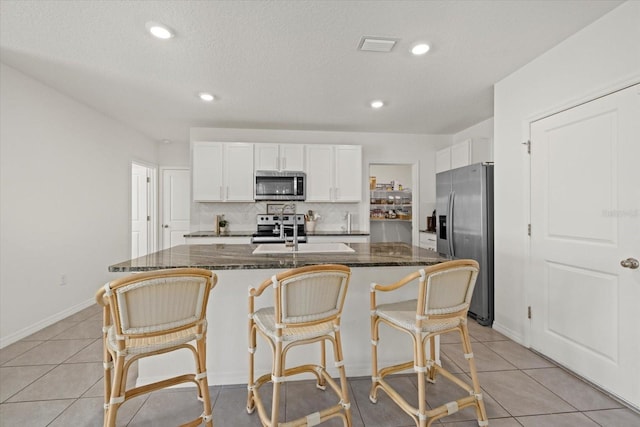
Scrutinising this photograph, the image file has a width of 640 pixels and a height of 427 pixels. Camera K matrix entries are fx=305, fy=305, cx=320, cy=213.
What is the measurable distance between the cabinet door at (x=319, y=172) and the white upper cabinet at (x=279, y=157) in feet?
0.49

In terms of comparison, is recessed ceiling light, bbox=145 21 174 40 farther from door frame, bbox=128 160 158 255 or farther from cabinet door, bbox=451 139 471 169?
door frame, bbox=128 160 158 255

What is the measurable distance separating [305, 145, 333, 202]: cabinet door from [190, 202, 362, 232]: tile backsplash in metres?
0.35

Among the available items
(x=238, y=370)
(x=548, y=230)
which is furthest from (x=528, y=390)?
(x=238, y=370)

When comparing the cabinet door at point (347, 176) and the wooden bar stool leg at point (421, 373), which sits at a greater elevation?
the cabinet door at point (347, 176)

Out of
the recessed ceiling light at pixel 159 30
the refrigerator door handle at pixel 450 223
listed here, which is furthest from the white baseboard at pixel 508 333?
the recessed ceiling light at pixel 159 30

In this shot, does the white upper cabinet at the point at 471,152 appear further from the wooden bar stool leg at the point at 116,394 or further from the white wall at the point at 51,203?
the white wall at the point at 51,203

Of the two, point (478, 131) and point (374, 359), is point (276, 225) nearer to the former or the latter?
point (374, 359)

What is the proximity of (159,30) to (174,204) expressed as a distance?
424cm

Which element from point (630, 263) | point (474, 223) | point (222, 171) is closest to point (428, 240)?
point (474, 223)

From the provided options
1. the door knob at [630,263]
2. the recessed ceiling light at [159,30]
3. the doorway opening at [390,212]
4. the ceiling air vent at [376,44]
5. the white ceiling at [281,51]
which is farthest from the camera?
the doorway opening at [390,212]

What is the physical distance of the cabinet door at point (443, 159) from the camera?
181 inches

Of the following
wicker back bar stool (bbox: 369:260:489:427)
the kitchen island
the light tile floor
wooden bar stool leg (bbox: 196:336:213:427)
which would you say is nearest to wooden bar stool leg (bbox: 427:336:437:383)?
the light tile floor

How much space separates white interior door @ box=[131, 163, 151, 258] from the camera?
552 centimetres

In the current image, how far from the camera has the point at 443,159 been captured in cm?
473
